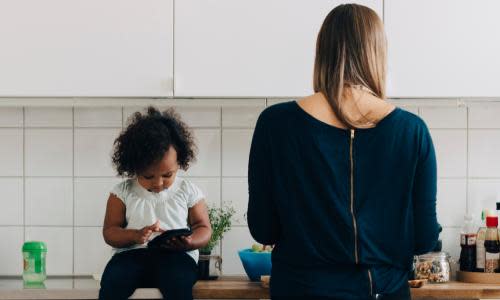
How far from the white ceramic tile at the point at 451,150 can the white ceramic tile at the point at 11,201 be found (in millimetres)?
1473

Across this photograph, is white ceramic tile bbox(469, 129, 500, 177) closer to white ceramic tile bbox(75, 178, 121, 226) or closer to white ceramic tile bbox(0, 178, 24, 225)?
white ceramic tile bbox(75, 178, 121, 226)

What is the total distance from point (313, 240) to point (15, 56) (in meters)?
1.27

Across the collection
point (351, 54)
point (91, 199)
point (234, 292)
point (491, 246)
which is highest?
point (351, 54)

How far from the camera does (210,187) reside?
281cm

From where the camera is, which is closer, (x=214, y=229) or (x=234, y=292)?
(x=234, y=292)

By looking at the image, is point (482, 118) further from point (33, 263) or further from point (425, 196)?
point (33, 263)

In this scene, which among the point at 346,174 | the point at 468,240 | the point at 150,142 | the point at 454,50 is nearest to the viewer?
the point at 346,174

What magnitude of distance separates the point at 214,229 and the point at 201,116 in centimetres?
43

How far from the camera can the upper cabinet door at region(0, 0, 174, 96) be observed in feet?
8.04

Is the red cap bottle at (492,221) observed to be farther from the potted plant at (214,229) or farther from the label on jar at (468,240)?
the potted plant at (214,229)

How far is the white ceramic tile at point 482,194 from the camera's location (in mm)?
2814

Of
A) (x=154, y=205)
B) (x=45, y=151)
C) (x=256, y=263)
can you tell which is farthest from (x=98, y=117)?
(x=256, y=263)

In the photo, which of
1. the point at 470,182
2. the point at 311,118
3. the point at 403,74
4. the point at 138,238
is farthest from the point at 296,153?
the point at 470,182

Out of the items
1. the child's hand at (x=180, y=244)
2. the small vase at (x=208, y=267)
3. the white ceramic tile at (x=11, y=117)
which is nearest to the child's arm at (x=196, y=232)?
the child's hand at (x=180, y=244)
